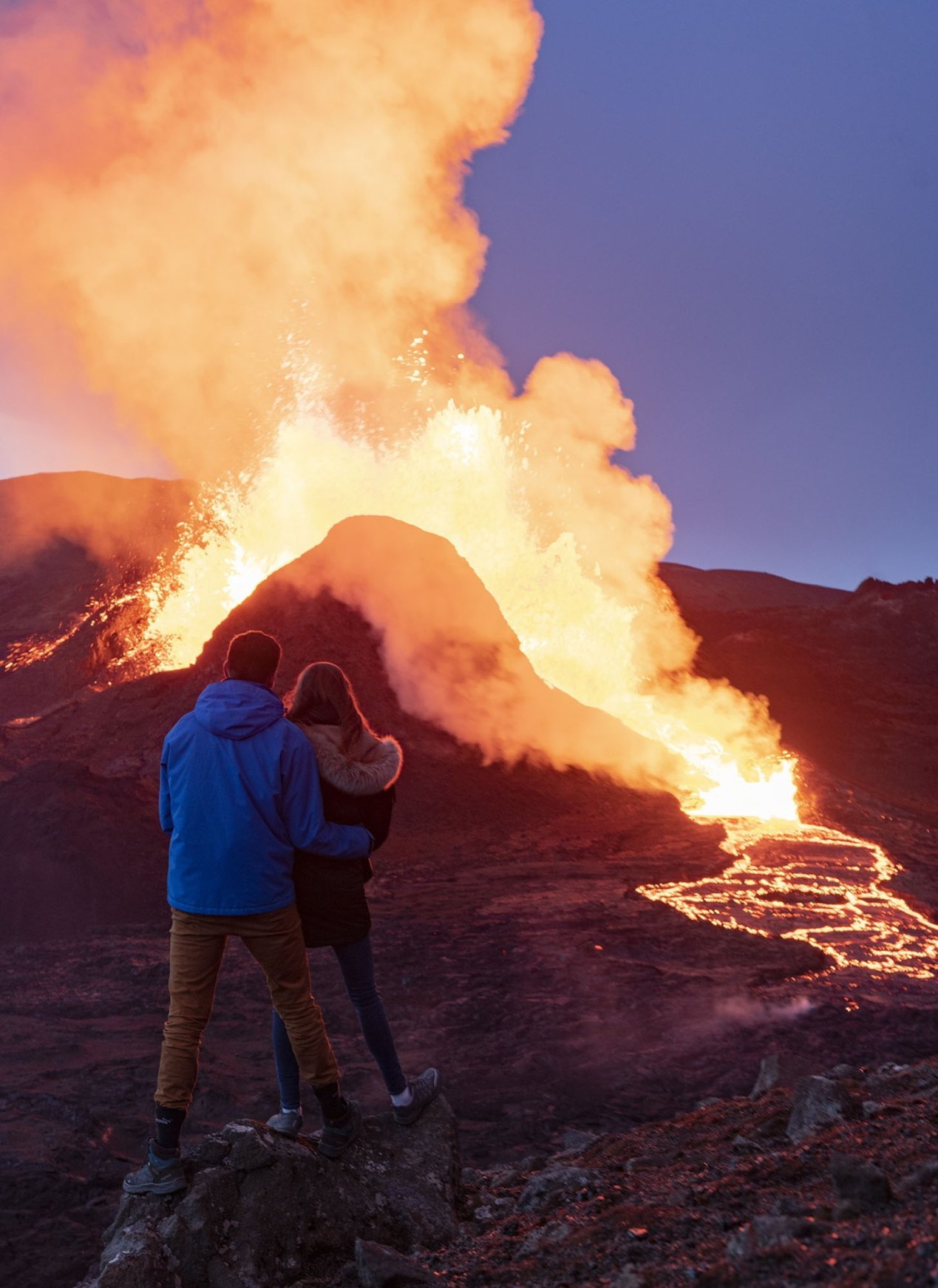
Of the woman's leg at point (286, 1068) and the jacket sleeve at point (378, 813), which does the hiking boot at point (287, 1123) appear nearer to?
the woman's leg at point (286, 1068)

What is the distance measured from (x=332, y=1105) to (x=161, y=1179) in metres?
0.60

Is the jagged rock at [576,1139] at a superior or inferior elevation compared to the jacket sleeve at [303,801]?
inferior

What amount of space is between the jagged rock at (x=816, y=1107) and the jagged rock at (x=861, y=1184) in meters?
1.28

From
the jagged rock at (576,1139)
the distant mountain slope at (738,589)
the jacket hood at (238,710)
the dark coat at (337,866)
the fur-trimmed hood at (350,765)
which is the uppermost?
the distant mountain slope at (738,589)

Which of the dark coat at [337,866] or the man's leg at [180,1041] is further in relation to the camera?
the dark coat at [337,866]

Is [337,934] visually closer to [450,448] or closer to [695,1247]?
[695,1247]

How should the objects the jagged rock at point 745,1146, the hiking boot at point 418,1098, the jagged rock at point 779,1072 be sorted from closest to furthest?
the hiking boot at point 418,1098
the jagged rock at point 745,1146
the jagged rock at point 779,1072

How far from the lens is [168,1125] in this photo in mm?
3016

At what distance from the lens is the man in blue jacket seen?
298 centimetres

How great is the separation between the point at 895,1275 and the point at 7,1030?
7.23 metres

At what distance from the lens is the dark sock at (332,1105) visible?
326cm

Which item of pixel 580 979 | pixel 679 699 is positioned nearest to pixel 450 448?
pixel 679 699

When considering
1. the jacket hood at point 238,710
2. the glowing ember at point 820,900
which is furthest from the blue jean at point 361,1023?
the glowing ember at point 820,900

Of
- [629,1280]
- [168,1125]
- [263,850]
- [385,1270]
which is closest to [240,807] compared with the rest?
[263,850]
